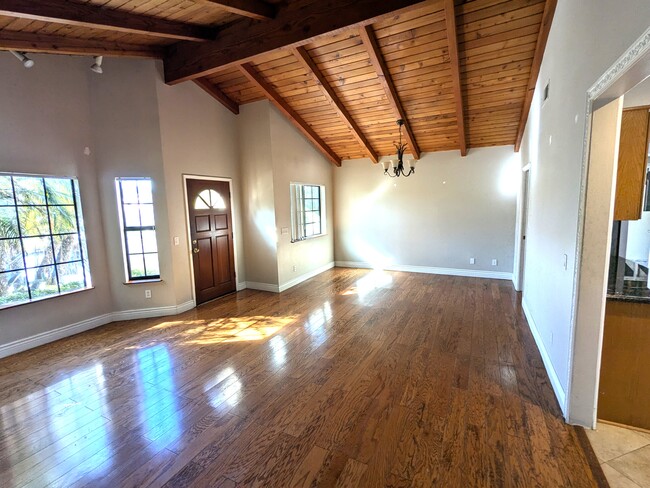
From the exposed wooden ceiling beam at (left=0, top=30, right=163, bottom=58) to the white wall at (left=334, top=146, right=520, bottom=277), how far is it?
445 centimetres

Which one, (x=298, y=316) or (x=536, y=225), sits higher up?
(x=536, y=225)

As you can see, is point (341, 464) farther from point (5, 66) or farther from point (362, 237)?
point (362, 237)

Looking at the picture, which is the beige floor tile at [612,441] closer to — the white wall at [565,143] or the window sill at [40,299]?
the white wall at [565,143]

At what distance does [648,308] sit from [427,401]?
156 cm

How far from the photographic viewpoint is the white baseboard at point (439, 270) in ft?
19.6

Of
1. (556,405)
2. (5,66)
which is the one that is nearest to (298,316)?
(556,405)

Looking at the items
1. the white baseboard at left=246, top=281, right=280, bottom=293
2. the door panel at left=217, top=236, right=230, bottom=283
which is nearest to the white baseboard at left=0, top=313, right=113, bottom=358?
the door panel at left=217, top=236, right=230, bottom=283

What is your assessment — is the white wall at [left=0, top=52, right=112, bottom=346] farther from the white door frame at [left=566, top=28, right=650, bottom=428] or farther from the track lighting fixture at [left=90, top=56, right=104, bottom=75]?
the white door frame at [left=566, top=28, right=650, bottom=428]

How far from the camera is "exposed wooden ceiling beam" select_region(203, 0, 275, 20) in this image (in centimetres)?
275

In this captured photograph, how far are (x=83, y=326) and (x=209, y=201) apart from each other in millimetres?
2334

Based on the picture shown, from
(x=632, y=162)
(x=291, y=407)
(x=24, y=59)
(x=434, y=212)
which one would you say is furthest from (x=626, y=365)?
(x=24, y=59)

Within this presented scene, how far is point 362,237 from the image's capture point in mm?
7172

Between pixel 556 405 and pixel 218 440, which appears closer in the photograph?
pixel 218 440

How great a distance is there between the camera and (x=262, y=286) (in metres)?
5.65
